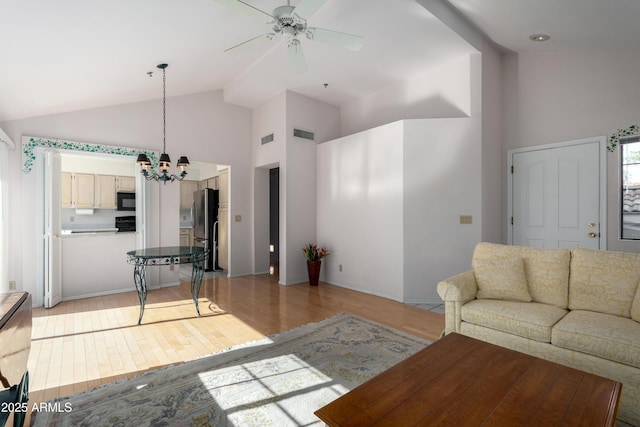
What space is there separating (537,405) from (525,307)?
134cm

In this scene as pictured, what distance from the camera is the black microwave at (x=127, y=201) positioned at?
5191 millimetres

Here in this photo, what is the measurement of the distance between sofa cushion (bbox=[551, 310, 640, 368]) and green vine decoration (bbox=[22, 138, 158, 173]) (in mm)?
5393

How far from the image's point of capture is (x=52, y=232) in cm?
406

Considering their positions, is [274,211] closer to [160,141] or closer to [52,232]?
[160,141]

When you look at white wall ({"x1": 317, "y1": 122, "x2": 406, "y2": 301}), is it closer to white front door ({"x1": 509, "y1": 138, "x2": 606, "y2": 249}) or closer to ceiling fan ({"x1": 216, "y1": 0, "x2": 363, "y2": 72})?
white front door ({"x1": 509, "y1": 138, "x2": 606, "y2": 249})

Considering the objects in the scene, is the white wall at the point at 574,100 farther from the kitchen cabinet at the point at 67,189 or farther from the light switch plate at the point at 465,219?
the kitchen cabinet at the point at 67,189

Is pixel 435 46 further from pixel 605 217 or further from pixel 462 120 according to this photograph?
pixel 605 217

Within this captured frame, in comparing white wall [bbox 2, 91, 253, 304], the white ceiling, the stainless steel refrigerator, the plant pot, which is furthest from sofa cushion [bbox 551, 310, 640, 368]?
the stainless steel refrigerator

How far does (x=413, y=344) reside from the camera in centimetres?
288

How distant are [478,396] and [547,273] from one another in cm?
175

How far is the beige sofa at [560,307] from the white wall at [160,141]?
431 centimetres

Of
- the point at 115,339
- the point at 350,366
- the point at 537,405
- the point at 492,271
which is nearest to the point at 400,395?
the point at 537,405

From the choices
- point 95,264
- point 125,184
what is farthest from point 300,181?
point 95,264

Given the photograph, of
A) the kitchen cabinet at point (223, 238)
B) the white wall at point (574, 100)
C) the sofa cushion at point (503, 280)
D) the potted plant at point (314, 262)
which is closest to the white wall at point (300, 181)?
the potted plant at point (314, 262)
